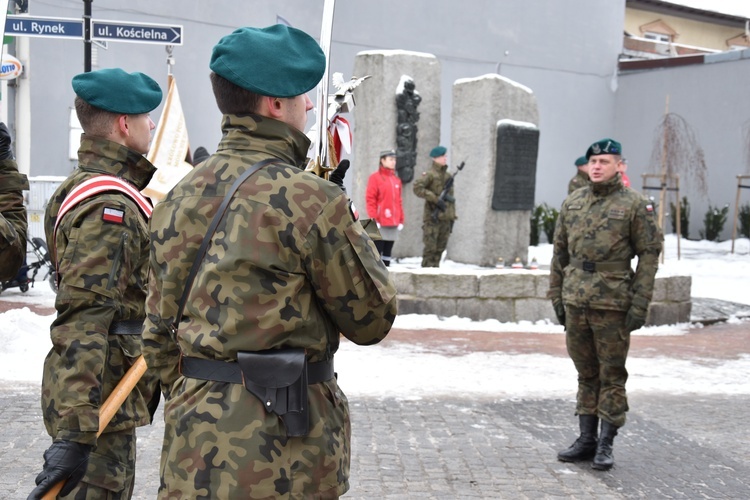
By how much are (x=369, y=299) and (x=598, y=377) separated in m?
3.86

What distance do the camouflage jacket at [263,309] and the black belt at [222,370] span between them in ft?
0.05

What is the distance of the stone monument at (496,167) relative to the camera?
14.1 metres

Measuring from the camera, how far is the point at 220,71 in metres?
2.47

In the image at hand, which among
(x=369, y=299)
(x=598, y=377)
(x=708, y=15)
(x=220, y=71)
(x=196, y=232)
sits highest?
(x=708, y=15)

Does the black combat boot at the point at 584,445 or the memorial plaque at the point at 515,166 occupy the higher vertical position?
the memorial plaque at the point at 515,166

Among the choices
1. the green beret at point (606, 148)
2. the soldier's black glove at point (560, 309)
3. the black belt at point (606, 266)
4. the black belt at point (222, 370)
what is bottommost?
the soldier's black glove at point (560, 309)

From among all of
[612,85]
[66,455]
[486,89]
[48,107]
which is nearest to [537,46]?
[612,85]

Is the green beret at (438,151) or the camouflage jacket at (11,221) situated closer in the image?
the camouflage jacket at (11,221)

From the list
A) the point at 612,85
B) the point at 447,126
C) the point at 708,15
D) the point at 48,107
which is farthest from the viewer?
the point at 708,15

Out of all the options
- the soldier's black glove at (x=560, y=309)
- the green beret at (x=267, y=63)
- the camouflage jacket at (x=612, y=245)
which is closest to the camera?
the green beret at (x=267, y=63)

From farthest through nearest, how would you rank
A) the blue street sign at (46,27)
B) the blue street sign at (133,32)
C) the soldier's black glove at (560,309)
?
1. the blue street sign at (133,32)
2. the blue street sign at (46,27)
3. the soldier's black glove at (560,309)

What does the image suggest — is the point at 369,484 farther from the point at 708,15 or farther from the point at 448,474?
the point at 708,15

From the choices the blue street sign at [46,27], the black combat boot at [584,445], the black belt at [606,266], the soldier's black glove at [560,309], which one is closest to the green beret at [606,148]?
the black belt at [606,266]

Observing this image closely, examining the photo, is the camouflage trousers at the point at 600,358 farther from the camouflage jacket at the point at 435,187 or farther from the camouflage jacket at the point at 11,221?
the camouflage jacket at the point at 435,187
